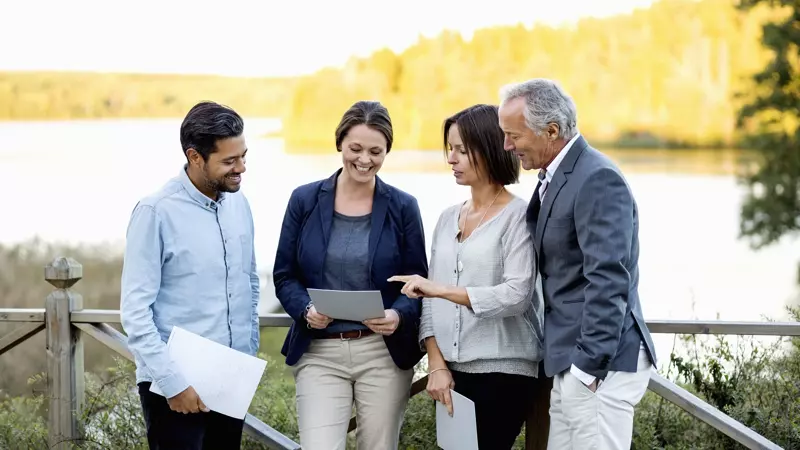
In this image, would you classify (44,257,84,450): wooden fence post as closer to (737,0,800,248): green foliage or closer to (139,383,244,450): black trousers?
(139,383,244,450): black trousers

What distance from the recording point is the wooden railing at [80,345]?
319cm

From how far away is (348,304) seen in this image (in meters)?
2.46

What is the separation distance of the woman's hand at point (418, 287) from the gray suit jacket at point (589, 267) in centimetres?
31

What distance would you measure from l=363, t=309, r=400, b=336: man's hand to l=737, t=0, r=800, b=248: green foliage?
36.9 ft

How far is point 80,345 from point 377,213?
5.91ft

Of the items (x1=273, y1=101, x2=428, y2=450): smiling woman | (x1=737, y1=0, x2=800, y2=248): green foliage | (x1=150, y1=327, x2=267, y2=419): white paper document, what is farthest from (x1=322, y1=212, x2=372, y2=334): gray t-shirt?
(x1=737, y1=0, x2=800, y2=248): green foliage

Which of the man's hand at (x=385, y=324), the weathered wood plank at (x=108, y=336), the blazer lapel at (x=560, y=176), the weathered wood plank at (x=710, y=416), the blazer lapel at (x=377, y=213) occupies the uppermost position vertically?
the blazer lapel at (x=560, y=176)

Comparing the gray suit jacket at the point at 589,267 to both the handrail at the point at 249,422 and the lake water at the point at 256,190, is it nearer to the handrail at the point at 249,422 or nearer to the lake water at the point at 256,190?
the handrail at the point at 249,422

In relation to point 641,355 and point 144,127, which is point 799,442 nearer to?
point 641,355

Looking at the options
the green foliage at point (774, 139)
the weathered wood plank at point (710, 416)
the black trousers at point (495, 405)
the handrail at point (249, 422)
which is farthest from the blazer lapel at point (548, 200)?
the green foliage at point (774, 139)

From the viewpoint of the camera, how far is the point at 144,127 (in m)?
10.3

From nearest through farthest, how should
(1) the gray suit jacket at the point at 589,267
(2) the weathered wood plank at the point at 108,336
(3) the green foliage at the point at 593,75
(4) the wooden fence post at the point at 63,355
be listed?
(1) the gray suit jacket at the point at 589,267, (2) the weathered wood plank at the point at 108,336, (4) the wooden fence post at the point at 63,355, (3) the green foliage at the point at 593,75

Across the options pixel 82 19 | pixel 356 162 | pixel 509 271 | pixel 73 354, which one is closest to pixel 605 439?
pixel 509 271

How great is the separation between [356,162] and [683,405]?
162 centimetres
